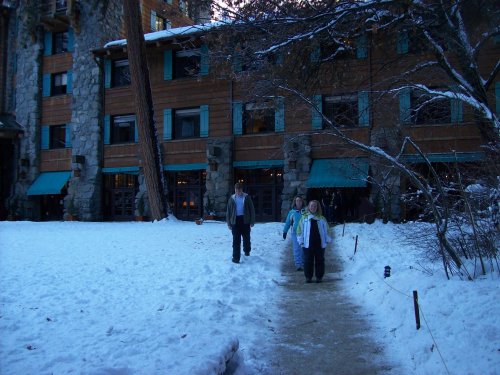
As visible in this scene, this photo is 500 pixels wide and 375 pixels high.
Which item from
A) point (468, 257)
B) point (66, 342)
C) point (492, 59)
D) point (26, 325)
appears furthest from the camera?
point (492, 59)

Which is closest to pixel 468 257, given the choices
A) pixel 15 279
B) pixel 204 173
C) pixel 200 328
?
pixel 200 328

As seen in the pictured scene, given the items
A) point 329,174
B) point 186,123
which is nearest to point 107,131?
point 186,123

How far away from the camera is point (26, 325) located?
4980 mm

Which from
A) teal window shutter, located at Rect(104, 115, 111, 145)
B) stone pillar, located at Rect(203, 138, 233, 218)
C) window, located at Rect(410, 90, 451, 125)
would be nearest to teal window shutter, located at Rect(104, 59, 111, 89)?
teal window shutter, located at Rect(104, 115, 111, 145)

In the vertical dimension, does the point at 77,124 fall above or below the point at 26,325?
above

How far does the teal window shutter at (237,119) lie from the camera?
2373cm

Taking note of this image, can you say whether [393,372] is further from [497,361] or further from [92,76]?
[92,76]

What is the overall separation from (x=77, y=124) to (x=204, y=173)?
8.55 metres

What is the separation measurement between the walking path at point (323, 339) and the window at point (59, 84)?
83.1ft

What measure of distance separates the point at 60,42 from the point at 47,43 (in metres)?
0.78

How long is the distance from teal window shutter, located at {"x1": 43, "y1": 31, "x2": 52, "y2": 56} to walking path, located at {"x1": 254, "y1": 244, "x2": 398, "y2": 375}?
2697 centimetres

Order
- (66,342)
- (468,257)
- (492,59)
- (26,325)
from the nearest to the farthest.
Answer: (66,342)
(26,325)
(468,257)
(492,59)

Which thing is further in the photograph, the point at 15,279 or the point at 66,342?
the point at 15,279

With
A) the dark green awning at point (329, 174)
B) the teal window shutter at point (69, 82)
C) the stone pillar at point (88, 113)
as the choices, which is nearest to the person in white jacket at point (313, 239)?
the dark green awning at point (329, 174)
